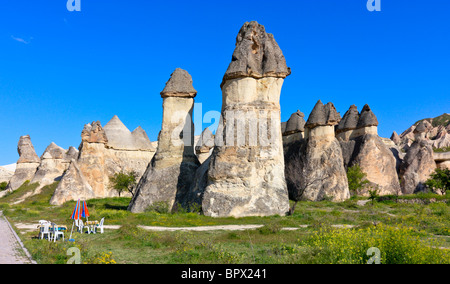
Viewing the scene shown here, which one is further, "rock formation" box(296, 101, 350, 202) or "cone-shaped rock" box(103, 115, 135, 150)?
"cone-shaped rock" box(103, 115, 135, 150)

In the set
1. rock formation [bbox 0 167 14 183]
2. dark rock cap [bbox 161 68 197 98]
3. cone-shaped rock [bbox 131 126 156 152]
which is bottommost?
rock formation [bbox 0 167 14 183]

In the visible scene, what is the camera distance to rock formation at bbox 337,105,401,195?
32219 millimetres

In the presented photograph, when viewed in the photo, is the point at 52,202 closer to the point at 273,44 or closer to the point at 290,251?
the point at 273,44

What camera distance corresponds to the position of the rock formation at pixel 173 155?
838 inches

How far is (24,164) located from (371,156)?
39191mm

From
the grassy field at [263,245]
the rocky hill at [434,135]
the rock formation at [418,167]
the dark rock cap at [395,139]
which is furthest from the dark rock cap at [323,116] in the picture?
the dark rock cap at [395,139]

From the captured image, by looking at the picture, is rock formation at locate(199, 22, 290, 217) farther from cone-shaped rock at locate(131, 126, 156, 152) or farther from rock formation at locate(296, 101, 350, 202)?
cone-shaped rock at locate(131, 126, 156, 152)

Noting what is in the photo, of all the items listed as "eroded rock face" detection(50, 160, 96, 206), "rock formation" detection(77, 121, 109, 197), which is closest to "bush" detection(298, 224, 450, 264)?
"eroded rock face" detection(50, 160, 96, 206)

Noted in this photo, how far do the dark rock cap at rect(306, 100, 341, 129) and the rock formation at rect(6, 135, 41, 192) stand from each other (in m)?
33.3

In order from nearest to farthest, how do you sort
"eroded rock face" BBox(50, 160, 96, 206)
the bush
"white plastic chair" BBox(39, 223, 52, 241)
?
1. the bush
2. "white plastic chair" BBox(39, 223, 52, 241)
3. "eroded rock face" BBox(50, 160, 96, 206)

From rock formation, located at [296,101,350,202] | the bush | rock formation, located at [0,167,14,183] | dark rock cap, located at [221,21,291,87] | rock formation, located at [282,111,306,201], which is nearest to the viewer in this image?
the bush

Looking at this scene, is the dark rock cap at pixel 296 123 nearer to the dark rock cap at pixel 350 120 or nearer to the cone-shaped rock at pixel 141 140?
the dark rock cap at pixel 350 120

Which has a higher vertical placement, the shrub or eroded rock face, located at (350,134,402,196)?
eroded rock face, located at (350,134,402,196)

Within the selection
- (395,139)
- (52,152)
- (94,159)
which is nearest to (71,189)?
(94,159)
